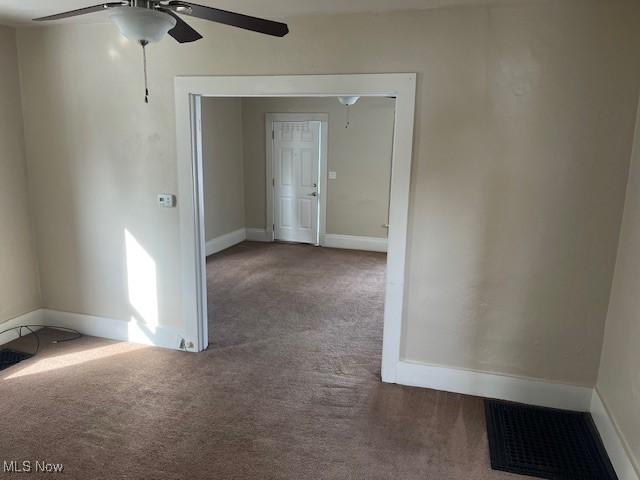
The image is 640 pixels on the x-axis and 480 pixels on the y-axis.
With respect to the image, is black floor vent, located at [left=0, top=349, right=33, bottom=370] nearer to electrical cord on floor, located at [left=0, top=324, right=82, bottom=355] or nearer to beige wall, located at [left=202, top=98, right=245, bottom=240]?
electrical cord on floor, located at [left=0, top=324, right=82, bottom=355]

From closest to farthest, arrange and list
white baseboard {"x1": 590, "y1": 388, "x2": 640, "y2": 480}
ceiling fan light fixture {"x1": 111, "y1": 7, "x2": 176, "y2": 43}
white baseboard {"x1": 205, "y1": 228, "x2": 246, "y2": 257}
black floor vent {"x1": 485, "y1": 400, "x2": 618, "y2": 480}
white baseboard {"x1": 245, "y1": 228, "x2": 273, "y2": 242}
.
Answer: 1. ceiling fan light fixture {"x1": 111, "y1": 7, "x2": 176, "y2": 43}
2. white baseboard {"x1": 590, "y1": 388, "x2": 640, "y2": 480}
3. black floor vent {"x1": 485, "y1": 400, "x2": 618, "y2": 480}
4. white baseboard {"x1": 205, "y1": 228, "x2": 246, "y2": 257}
5. white baseboard {"x1": 245, "y1": 228, "x2": 273, "y2": 242}

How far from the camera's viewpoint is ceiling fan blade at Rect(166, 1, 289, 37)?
1.80 meters

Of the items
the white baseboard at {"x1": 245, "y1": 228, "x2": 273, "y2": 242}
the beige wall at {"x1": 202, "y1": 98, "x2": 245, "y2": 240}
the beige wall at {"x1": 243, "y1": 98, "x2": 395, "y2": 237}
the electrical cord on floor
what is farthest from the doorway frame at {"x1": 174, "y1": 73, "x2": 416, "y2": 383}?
the white baseboard at {"x1": 245, "y1": 228, "x2": 273, "y2": 242}

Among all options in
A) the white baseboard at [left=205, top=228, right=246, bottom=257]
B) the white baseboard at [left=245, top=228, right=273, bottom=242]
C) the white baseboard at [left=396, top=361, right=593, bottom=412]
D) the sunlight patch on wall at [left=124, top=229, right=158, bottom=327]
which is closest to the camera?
the white baseboard at [left=396, top=361, right=593, bottom=412]

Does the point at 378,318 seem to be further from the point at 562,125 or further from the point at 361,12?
the point at 361,12

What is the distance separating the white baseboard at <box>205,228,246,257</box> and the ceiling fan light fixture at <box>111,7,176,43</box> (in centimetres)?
502

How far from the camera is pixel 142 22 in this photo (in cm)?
174

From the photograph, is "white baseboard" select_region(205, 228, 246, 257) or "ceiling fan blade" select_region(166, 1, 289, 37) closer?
"ceiling fan blade" select_region(166, 1, 289, 37)

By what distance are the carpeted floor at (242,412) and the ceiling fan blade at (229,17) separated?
2.15m

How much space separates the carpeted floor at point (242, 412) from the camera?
242 cm

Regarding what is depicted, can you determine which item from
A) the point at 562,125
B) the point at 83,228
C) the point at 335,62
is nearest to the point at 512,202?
the point at 562,125

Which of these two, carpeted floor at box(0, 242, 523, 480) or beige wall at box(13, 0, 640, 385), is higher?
beige wall at box(13, 0, 640, 385)

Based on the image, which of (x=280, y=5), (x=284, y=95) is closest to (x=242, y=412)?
(x=284, y=95)

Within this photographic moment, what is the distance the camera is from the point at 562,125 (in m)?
2.68
